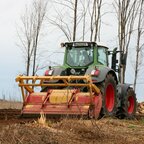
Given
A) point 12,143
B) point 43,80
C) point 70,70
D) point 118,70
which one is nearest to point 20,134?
point 12,143

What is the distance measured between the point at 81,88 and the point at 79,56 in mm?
1415

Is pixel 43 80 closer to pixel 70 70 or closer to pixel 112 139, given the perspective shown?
pixel 70 70

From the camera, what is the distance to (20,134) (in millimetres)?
5957

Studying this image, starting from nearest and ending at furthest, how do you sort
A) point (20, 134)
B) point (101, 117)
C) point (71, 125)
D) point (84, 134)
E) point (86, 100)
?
point (20, 134), point (84, 134), point (71, 125), point (86, 100), point (101, 117)

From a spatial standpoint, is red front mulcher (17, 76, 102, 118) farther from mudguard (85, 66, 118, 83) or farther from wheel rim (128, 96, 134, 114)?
wheel rim (128, 96, 134, 114)

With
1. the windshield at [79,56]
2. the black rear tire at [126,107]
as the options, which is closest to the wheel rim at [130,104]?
the black rear tire at [126,107]

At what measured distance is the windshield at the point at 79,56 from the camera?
41.7 feet

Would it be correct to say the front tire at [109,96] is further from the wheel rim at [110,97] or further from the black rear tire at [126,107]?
the black rear tire at [126,107]

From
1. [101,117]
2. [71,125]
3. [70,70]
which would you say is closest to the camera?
[71,125]

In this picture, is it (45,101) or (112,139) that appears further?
(45,101)

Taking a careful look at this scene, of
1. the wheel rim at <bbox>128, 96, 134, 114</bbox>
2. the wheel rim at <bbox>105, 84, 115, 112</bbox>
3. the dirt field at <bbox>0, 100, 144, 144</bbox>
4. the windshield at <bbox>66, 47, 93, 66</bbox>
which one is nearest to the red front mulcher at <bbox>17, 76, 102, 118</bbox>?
the wheel rim at <bbox>105, 84, 115, 112</bbox>

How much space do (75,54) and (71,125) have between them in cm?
535

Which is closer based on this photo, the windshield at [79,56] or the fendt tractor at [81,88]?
the fendt tractor at [81,88]

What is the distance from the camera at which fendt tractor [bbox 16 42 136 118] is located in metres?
11.0
